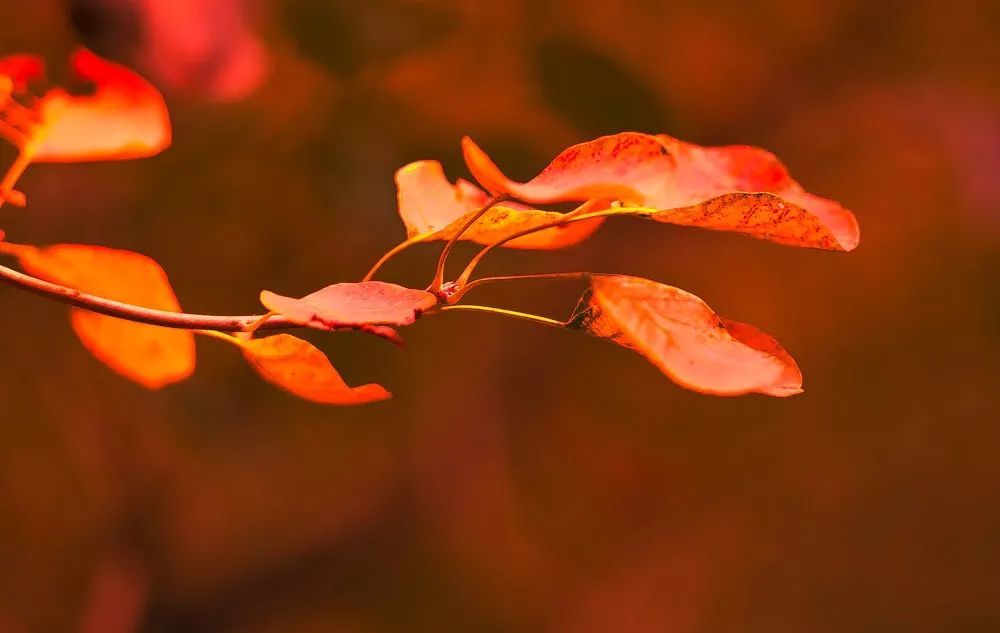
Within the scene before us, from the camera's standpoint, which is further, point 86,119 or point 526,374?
point 526,374

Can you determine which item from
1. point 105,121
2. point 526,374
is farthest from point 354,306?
point 526,374

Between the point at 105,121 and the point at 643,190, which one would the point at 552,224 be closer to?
the point at 643,190

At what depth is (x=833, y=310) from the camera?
82cm

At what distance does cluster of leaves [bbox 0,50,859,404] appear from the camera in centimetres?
18

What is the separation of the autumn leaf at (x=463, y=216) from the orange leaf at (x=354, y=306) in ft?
0.11

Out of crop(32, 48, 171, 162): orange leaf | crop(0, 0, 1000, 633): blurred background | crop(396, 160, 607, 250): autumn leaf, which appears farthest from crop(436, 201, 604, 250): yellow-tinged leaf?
crop(0, 0, 1000, 633): blurred background

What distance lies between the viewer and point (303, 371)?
0.21m

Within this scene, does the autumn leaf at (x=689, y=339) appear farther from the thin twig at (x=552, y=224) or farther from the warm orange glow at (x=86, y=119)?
the warm orange glow at (x=86, y=119)

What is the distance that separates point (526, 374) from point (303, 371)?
1.92 feet

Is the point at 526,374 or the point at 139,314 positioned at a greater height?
the point at 139,314

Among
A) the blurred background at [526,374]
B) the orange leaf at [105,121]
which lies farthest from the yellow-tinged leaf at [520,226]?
the blurred background at [526,374]

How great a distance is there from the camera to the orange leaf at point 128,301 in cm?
25

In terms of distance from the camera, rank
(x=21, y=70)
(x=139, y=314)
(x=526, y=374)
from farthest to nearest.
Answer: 1. (x=526, y=374)
2. (x=21, y=70)
3. (x=139, y=314)

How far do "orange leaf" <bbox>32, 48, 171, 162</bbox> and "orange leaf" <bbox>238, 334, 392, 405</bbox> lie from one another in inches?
3.2
